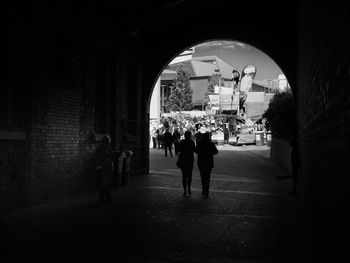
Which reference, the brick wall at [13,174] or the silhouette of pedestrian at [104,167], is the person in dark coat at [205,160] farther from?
the brick wall at [13,174]

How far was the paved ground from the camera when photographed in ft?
18.7

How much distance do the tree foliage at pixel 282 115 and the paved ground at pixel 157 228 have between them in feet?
25.5

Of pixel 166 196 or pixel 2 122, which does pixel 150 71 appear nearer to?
pixel 166 196

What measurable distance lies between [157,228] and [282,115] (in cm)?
1425

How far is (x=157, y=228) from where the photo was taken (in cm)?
741

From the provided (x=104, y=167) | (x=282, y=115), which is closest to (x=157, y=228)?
(x=104, y=167)

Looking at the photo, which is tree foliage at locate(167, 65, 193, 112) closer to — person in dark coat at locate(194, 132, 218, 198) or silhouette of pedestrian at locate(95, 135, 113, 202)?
person in dark coat at locate(194, 132, 218, 198)

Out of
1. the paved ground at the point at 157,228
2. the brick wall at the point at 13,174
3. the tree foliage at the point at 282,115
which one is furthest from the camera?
the tree foliage at the point at 282,115

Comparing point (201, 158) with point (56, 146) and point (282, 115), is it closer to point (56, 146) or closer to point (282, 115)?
point (56, 146)

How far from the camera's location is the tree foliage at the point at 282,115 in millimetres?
20189

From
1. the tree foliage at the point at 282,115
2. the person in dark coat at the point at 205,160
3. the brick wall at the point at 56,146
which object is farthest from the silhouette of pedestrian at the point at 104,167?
the tree foliage at the point at 282,115

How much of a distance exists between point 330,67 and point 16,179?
7614 mm

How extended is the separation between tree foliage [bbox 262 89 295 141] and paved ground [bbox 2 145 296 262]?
7775 mm

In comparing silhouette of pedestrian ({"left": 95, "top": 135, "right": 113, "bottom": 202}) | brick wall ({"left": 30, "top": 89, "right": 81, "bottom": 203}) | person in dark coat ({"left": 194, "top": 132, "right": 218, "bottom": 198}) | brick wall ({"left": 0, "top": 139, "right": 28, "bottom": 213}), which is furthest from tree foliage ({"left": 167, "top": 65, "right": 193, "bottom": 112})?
brick wall ({"left": 0, "top": 139, "right": 28, "bottom": 213})
